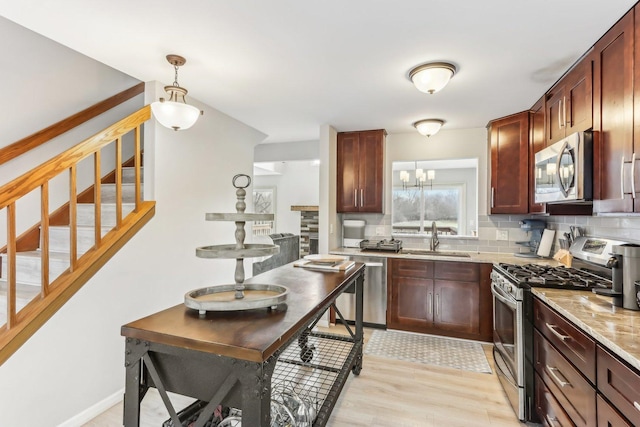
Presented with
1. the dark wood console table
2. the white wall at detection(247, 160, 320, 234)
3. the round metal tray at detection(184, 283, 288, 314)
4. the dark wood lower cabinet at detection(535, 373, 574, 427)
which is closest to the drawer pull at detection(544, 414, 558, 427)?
the dark wood lower cabinet at detection(535, 373, 574, 427)

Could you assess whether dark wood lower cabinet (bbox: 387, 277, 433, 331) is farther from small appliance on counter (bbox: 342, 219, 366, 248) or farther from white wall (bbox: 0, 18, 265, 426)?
white wall (bbox: 0, 18, 265, 426)

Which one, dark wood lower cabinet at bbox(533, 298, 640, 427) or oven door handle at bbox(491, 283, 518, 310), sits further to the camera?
oven door handle at bbox(491, 283, 518, 310)

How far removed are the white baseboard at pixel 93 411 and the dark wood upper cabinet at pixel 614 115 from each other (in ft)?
11.1

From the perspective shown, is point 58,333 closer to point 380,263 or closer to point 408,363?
→ point 408,363

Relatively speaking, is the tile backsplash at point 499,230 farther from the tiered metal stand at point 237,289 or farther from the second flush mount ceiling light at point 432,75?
the tiered metal stand at point 237,289

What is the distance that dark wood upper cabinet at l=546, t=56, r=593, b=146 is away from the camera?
6.70ft

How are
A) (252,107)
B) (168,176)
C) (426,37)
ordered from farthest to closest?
1. (252,107)
2. (168,176)
3. (426,37)

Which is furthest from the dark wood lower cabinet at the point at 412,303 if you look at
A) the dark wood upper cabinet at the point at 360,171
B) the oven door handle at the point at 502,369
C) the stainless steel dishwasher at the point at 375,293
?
the dark wood upper cabinet at the point at 360,171

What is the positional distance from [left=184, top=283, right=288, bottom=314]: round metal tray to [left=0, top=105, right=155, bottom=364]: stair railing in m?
1.07

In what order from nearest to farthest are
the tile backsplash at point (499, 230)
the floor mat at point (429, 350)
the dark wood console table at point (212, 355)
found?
the dark wood console table at point (212, 355)
the tile backsplash at point (499, 230)
the floor mat at point (429, 350)

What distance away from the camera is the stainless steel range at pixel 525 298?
204 cm

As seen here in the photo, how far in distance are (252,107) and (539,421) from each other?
3406 mm

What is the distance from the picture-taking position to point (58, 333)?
1933mm

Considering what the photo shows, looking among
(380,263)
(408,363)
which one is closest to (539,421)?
(408,363)
